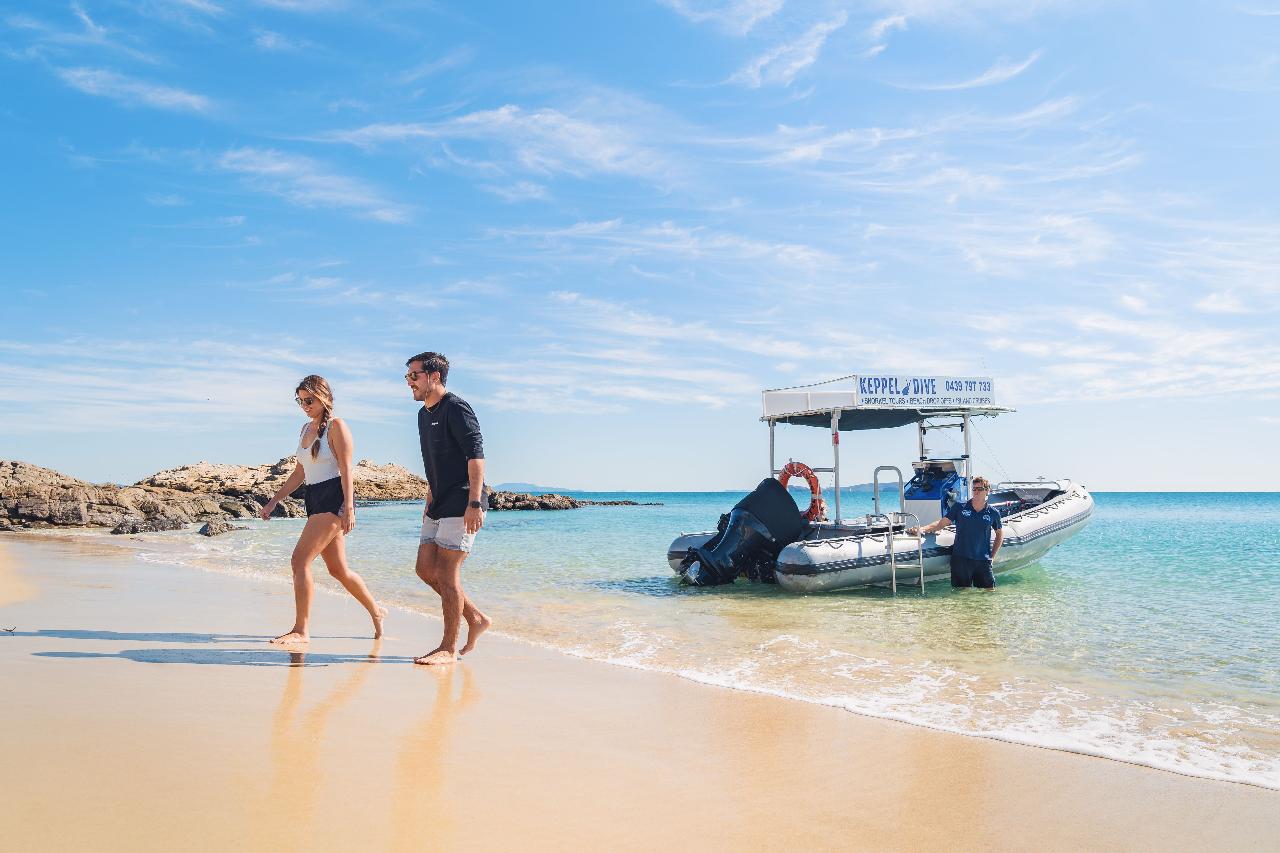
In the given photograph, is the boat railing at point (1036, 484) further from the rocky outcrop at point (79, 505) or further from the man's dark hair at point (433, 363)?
the rocky outcrop at point (79, 505)

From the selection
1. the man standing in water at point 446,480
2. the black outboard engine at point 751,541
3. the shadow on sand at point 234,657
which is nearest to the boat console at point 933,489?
the black outboard engine at point 751,541

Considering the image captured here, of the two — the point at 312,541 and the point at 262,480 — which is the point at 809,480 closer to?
the point at 312,541

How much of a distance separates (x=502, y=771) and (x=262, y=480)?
222 ft

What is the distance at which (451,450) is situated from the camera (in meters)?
5.17

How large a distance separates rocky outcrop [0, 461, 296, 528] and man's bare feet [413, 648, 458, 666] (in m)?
22.0

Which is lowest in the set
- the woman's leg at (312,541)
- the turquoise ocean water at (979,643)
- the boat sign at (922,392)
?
the turquoise ocean water at (979,643)

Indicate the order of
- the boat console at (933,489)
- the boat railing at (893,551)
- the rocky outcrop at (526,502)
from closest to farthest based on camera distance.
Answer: the boat railing at (893,551) → the boat console at (933,489) → the rocky outcrop at (526,502)

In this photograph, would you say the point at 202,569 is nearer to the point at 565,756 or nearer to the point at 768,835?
the point at 565,756

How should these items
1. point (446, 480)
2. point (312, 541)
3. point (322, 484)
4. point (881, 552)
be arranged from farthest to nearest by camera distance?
1. point (881, 552)
2. point (322, 484)
3. point (312, 541)
4. point (446, 480)

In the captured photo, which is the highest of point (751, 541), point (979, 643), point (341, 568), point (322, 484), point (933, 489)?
point (322, 484)

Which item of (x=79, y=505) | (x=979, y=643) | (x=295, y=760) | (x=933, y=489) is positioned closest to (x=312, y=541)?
(x=295, y=760)

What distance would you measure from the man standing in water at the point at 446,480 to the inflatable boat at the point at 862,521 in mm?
6427

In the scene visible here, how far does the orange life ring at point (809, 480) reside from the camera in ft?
40.7

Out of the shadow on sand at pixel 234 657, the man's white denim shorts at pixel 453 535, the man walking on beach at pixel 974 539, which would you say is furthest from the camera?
the man walking on beach at pixel 974 539
